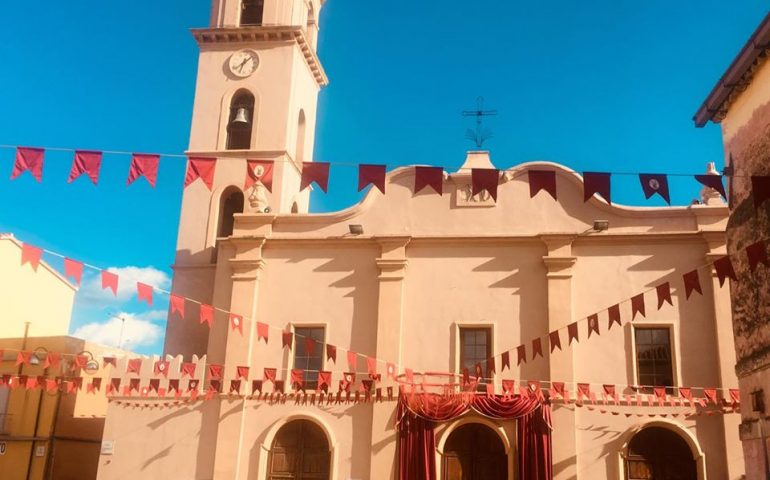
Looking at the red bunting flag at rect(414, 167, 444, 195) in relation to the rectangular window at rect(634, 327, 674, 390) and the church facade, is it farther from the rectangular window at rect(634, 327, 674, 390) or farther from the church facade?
the rectangular window at rect(634, 327, 674, 390)

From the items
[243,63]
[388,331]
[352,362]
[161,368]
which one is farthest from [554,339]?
[243,63]

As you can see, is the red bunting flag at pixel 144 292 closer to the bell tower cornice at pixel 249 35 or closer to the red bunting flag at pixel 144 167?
the red bunting flag at pixel 144 167

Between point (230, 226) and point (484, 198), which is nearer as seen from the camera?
point (484, 198)

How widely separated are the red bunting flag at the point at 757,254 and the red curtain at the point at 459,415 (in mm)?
6890

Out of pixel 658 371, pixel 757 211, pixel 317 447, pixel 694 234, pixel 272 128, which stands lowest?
pixel 317 447

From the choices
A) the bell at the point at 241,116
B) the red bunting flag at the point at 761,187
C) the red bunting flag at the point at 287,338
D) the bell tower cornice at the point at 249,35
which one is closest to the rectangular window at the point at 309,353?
the red bunting flag at the point at 287,338

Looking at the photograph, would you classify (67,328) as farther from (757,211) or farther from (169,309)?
(757,211)

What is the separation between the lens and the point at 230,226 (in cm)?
2267

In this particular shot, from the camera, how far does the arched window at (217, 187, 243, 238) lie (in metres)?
22.6

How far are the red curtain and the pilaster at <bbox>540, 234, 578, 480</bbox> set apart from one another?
29 centimetres

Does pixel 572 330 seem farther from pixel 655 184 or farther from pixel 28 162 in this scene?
pixel 28 162

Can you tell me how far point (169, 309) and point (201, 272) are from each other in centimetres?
130

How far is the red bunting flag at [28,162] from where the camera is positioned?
504 inches

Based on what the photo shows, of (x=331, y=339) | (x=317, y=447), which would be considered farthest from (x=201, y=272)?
(x=317, y=447)
